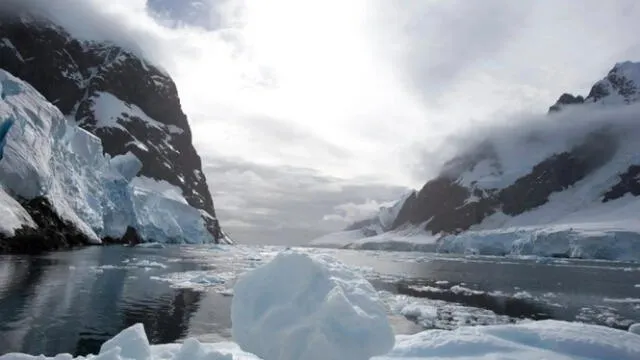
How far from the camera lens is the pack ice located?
57.6 metres

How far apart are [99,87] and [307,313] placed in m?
193

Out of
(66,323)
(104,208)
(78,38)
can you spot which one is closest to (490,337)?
(66,323)

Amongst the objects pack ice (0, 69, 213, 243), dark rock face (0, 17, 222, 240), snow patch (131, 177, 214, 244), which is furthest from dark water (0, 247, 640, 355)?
dark rock face (0, 17, 222, 240)

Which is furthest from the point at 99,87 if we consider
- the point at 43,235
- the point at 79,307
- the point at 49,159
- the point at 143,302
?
the point at 79,307

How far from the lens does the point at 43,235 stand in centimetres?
5888

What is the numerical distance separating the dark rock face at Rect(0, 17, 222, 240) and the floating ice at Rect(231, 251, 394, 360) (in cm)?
16675

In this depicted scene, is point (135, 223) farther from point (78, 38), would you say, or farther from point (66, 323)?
point (78, 38)

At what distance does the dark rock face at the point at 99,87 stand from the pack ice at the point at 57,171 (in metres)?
67.4

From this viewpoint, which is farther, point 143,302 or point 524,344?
point 143,302

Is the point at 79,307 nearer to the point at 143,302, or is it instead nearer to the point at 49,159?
the point at 143,302

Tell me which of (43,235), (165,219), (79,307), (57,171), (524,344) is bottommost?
(524,344)

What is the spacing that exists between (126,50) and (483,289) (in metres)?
193

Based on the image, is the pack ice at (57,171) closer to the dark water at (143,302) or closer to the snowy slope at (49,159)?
the snowy slope at (49,159)

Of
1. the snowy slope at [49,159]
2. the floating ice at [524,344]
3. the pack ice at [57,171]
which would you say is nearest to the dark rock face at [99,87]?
the pack ice at [57,171]
